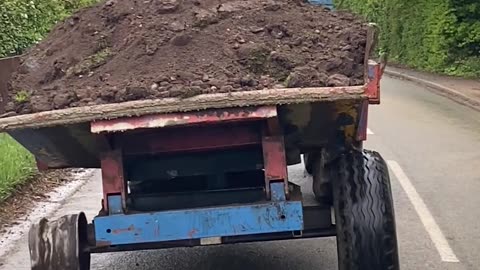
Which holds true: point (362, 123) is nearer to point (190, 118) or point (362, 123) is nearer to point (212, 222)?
point (212, 222)

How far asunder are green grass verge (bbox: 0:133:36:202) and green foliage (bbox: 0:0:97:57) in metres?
4.61

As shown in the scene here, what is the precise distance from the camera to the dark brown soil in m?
5.39

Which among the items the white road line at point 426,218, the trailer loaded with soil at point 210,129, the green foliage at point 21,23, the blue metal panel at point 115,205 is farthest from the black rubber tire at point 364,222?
the green foliage at point 21,23

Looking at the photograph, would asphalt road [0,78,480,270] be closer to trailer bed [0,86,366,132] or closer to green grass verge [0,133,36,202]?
green grass verge [0,133,36,202]

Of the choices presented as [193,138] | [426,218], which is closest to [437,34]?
[426,218]

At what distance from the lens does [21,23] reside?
56.1 feet

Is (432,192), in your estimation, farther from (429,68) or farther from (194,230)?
(429,68)

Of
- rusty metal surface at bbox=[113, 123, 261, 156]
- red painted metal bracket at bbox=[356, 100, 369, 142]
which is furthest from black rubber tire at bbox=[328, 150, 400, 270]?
rusty metal surface at bbox=[113, 123, 261, 156]

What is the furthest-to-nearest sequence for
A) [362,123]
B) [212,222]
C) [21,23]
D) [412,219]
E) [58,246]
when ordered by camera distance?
1. [21,23]
2. [412,219]
3. [362,123]
4. [58,246]
5. [212,222]

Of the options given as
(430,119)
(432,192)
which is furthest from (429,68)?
(432,192)

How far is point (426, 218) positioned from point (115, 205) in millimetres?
3863

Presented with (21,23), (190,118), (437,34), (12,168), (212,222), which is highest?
(21,23)

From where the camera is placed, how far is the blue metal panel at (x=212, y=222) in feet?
17.7

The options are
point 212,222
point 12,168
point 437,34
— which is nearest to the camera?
point 212,222
